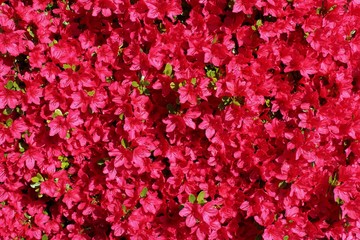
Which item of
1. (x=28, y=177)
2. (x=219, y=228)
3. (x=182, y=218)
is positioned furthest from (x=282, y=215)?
(x=28, y=177)

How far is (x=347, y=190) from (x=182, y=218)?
939mm

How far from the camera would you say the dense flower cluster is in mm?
2432

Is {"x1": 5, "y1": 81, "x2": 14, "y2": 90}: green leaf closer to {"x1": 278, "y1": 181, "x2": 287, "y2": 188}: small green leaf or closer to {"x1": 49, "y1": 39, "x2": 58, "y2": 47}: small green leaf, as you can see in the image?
{"x1": 49, "y1": 39, "x2": 58, "y2": 47}: small green leaf

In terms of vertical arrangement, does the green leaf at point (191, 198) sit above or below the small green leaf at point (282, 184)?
below

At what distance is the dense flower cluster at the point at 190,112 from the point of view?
95.7 inches

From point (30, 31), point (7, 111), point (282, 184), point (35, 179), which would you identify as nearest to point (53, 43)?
point (30, 31)

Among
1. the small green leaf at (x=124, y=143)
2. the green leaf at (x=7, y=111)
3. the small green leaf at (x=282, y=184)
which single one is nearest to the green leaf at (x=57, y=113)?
the green leaf at (x=7, y=111)

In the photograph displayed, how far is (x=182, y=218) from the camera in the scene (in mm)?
2637

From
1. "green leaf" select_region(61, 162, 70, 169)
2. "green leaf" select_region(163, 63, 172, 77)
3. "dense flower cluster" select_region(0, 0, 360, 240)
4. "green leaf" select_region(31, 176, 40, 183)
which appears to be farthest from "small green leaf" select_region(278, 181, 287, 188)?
"green leaf" select_region(31, 176, 40, 183)

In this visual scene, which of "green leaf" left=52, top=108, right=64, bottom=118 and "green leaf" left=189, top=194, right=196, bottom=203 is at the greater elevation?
"green leaf" left=52, top=108, right=64, bottom=118

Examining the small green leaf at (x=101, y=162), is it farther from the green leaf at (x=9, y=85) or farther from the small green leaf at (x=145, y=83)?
the green leaf at (x=9, y=85)

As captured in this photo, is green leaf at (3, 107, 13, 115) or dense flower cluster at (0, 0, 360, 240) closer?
dense flower cluster at (0, 0, 360, 240)

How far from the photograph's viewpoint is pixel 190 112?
8.02ft

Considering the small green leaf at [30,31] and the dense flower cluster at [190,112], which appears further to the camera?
the small green leaf at [30,31]
